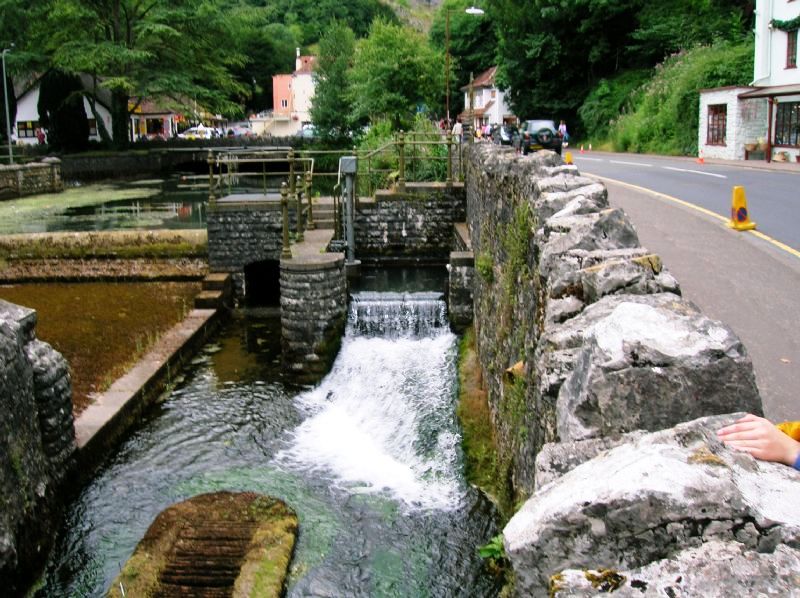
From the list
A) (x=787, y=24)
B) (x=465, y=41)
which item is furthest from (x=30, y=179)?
(x=465, y=41)

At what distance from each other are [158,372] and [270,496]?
13.8ft

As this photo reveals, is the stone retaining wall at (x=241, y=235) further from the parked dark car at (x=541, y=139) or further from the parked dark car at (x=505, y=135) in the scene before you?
the parked dark car at (x=505, y=135)

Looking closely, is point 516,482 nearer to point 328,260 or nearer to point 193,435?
point 193,435

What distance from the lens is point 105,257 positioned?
61.7 ft

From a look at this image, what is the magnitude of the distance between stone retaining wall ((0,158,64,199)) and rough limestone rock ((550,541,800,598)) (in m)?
34.2

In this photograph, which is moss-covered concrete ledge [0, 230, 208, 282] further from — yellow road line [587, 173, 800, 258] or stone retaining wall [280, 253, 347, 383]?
yellow road line [587, 173, 800, 258]

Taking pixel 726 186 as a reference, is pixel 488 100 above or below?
above

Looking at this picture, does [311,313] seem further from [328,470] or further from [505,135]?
[505,135]

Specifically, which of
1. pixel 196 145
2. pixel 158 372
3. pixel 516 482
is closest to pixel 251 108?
pixel 196 145

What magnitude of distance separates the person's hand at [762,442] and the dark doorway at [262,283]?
16.2 meters

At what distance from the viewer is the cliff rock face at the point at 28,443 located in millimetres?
7750

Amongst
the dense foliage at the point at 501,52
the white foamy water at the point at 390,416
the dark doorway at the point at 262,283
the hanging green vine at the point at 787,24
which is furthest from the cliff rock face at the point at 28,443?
the hanging green vine at the point at 787,24

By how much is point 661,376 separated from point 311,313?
11837 mm

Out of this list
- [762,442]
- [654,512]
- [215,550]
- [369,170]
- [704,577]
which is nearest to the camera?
[704,577]
